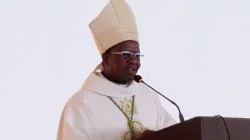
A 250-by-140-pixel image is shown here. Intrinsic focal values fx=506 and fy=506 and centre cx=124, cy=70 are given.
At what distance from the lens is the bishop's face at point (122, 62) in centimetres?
229

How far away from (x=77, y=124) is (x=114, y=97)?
285 millimetres

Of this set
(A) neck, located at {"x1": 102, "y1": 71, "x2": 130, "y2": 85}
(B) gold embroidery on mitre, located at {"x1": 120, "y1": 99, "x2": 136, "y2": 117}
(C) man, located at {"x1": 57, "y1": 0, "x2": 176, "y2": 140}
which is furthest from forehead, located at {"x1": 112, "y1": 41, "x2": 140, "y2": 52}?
(B) gold embroidery on mitre, located at {"x1": 120, "y1": 99, "x2": 136, "y2": 117}

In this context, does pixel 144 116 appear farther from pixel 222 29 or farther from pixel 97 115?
pixel 222 29

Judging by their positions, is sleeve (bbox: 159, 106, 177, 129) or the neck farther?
sleeve (bbox: 159, 106, 177, 129)

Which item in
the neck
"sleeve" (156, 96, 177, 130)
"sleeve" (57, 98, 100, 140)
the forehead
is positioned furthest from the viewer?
"sleeve" (156, 96, 177, 130)

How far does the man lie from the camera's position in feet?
7.45

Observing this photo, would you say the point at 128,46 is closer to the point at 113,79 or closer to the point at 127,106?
the point at 113,79

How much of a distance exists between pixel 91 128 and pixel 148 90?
20.3 inches

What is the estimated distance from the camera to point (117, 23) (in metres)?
2.48

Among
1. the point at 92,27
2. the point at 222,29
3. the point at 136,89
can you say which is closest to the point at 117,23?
the point at 92,27

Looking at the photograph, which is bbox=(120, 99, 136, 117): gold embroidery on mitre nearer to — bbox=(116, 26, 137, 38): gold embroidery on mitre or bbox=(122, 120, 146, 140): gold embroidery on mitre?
bbox=(122, 120, 146, 140): gold embroidery on mitre

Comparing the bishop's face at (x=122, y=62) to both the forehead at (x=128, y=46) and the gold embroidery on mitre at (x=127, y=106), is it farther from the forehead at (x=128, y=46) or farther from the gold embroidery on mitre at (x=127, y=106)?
the gold embroidery on mitre at (x=127, y=106)

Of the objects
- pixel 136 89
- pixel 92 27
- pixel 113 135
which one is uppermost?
pixel 92 27

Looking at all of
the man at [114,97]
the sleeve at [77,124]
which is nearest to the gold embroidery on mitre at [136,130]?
the man at [114,97]
